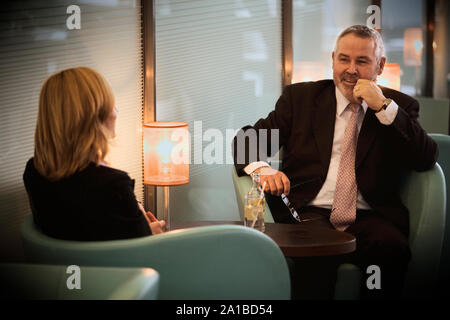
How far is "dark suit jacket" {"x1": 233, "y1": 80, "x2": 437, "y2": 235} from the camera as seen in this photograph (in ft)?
9.62

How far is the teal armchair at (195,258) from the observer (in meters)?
1.82

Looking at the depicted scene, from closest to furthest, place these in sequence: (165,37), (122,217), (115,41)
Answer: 1. (122,217)
2. (115,41)
3. (165,37)

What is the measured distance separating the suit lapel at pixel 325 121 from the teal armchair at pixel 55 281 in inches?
66.4

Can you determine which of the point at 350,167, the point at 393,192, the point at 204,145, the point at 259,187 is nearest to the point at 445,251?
the point at 393,192

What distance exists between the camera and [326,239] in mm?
2430

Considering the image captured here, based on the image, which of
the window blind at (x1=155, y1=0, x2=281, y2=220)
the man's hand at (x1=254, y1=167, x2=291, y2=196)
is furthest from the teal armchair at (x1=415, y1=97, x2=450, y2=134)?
the man's hand at (x1=254, y1=167, x2=291, y2=196)

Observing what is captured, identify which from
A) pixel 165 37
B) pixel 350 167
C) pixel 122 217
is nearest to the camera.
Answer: pixel 122 217

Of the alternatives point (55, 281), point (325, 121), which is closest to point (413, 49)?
point (325, 121)

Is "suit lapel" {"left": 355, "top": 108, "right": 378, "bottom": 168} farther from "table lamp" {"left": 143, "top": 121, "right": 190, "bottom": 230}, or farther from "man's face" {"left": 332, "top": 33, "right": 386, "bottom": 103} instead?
"table lamp" {"left": 143, "top": 121, "right": 190, "bottom": 230}

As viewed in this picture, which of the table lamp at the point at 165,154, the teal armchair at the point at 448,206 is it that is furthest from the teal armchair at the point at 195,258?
the table lamp at the point at 165,154

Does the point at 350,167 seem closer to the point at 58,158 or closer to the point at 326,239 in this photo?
the point at 326,239

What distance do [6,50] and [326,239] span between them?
79.2 inches

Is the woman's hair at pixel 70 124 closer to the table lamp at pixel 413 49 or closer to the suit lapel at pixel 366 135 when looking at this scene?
the suit lapel at pixel 366 135

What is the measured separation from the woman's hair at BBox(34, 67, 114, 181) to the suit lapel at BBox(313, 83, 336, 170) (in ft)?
4.87
